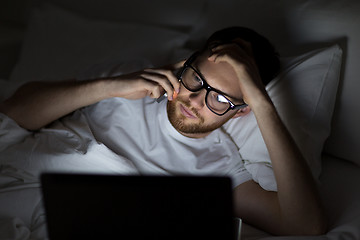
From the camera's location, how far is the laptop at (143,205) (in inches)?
22.8

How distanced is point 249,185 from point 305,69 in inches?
20.4

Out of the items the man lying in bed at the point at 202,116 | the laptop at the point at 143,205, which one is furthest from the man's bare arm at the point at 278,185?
the laptop at the point at 143,205

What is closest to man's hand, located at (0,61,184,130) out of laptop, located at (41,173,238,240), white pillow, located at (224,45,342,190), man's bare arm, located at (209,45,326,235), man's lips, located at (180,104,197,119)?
man's lips, located at (180,104,197,119)

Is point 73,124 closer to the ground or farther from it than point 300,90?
closer to the ground

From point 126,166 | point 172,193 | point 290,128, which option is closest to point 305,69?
point 290,128

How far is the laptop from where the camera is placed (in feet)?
1.90

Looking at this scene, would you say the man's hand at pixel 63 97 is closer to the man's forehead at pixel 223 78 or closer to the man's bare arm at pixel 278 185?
the man's forehead at pixel 223 78

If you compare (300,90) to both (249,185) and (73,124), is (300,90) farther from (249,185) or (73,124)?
(73,124)

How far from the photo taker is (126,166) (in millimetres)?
1271

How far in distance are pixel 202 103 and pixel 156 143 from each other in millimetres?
259

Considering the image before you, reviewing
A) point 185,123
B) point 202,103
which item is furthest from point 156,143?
point 202,103

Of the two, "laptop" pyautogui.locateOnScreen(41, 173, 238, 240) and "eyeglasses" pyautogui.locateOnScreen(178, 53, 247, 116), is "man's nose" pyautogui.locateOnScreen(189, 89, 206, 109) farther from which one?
"laptop" pyautogui.locateOnScreen(41, 173, 238, 240)

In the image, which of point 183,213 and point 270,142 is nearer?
point 183,213

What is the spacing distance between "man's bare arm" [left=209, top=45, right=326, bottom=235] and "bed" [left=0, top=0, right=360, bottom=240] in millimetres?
49
